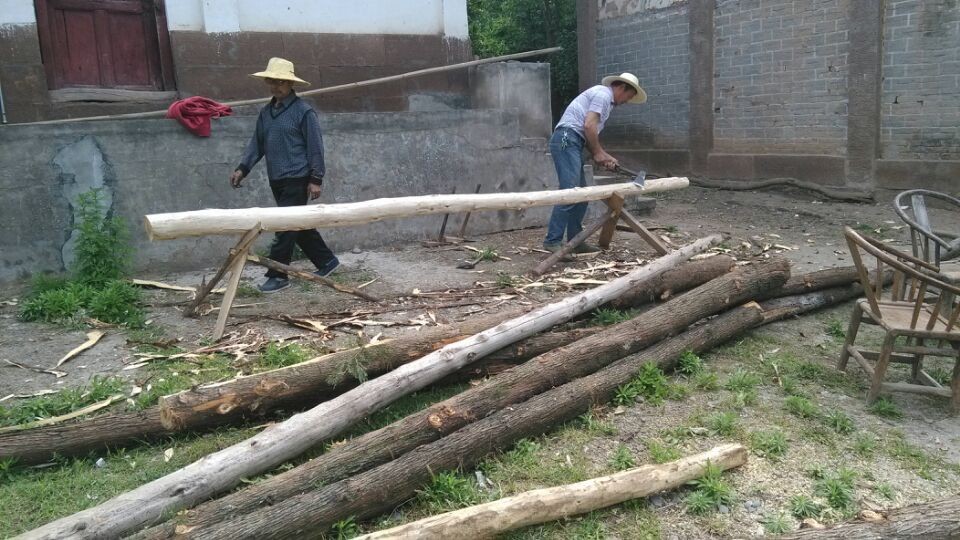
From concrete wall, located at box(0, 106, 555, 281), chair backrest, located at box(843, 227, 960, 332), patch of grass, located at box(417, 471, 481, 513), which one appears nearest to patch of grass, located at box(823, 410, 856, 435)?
chair backrest, located at box(843, 227, 960, 332)

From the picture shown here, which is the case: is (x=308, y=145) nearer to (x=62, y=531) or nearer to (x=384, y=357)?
(x=384, y=357)

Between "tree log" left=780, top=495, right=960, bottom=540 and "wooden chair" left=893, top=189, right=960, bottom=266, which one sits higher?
"wooden chair" left=893, top=189, right=960, bottom=266

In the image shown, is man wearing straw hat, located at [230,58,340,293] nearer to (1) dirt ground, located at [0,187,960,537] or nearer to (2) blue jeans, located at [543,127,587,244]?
(1) dirt ground, located at [0,187,960,537]

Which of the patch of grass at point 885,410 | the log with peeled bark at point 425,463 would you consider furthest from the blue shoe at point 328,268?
the patch of grass at point 885,410

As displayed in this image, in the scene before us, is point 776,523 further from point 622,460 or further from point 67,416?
point 67,416

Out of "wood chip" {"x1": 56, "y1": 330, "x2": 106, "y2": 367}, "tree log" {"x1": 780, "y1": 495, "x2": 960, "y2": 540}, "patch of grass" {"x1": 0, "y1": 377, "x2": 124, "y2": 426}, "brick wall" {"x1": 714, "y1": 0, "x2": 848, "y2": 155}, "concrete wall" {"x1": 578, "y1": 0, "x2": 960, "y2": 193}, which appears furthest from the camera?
"brick wall" {"x1": 714, "y1": 0, "x2": 848, "y2": 155}

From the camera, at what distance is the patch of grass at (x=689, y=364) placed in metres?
4.78

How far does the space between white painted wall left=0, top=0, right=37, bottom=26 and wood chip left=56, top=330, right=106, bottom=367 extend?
4.21 meters

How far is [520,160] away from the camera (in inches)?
377

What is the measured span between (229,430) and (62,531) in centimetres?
120

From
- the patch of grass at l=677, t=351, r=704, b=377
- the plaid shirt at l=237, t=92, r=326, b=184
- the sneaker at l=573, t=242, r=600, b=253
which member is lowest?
the patch of grass at l=677, t=351, r=704, b=377

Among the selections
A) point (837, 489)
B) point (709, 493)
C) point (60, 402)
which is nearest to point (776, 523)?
point (709, 493)

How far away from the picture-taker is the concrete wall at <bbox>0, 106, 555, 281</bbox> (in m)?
6.73

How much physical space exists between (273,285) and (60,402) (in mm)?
2414
